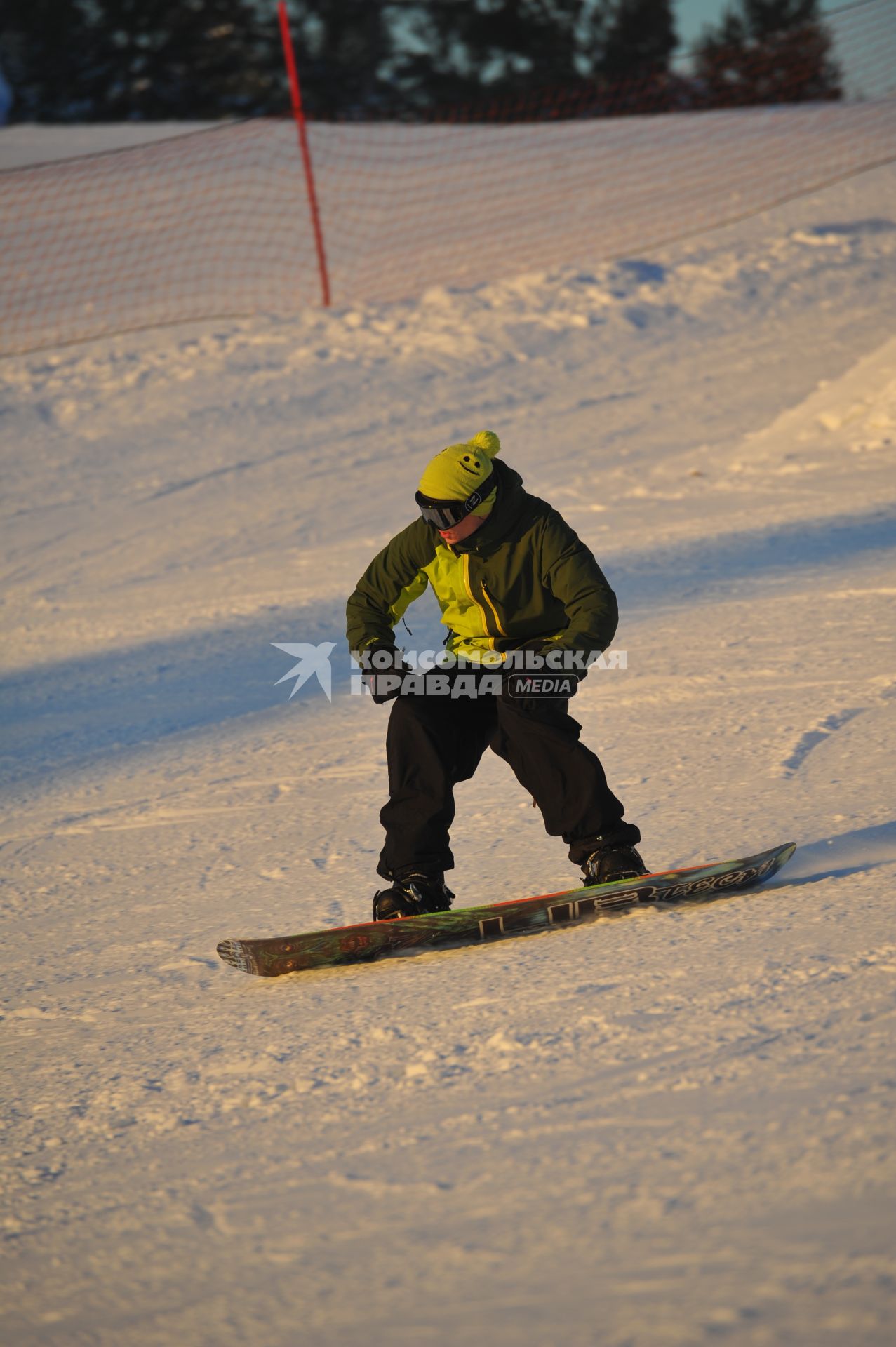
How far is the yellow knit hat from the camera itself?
353cm

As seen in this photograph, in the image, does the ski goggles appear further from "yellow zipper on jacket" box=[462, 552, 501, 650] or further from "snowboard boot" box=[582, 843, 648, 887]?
"snowboard boot" box=[582, 843, 648, 887]

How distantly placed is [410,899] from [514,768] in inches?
18.8

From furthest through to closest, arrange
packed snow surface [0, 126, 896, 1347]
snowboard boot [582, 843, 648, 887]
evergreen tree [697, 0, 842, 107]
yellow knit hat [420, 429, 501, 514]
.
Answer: evergreen tree [697, 0, 842, 107] → snowboard boot [582, 843, 648, 887] → yellow knit hat [420, 429, 501, 514] → packed snow surface [0, 126, 896, 1347]

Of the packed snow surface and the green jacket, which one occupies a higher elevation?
the green jacket

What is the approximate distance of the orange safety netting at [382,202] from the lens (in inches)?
562

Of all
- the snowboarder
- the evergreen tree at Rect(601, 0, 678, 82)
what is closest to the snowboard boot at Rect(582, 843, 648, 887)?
the snowboarder

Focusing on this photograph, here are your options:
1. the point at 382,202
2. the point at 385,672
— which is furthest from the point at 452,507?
the point at 382,202

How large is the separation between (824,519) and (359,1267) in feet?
20.4

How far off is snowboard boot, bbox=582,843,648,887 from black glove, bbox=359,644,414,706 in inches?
29.2

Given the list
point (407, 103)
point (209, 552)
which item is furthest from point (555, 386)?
point (407, 103)

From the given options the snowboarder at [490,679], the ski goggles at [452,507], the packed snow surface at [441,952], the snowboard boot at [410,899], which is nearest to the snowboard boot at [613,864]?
the snowboarder at [490,679]

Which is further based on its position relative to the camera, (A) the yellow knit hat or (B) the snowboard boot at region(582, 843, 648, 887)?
(B) the snowboard boot at region(582, 843, 648, 887)

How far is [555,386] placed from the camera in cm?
1124

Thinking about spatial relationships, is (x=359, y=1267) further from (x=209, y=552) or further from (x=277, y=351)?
(x=277, y=351)
